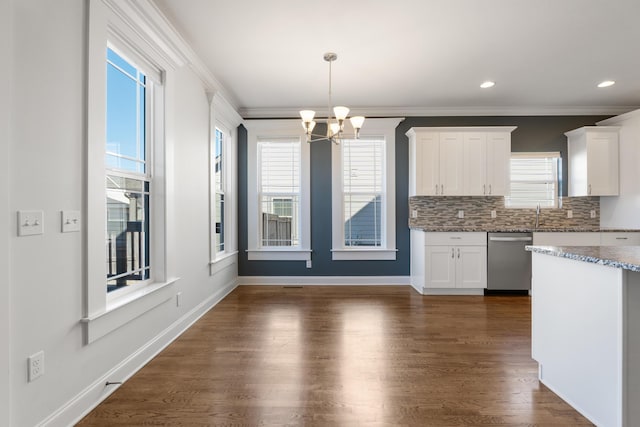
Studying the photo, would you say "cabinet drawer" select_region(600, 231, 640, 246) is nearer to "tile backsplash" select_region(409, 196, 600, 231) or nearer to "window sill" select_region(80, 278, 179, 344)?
"tile backsplash" select_region(409, 196, 600, 231)

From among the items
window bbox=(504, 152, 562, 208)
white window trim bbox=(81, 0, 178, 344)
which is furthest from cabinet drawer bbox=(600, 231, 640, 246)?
white window trim bbox=(81, 0, 178, 344)

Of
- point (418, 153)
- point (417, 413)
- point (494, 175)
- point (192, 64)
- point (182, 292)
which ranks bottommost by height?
point (417, 413)

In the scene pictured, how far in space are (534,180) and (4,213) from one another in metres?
5.86

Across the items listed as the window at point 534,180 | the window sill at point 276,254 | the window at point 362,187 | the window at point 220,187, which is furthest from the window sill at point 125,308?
the window at point 534,180

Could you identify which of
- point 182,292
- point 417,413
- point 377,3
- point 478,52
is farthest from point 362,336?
point 478,52

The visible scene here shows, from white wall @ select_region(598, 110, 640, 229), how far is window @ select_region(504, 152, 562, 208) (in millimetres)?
725

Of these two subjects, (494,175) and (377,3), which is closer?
(377,3)

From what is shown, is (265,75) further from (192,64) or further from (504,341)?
(504,341)

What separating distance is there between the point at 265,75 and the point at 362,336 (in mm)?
3044

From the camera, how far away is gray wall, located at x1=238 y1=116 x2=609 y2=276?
4867 millimetres

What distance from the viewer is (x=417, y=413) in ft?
5.95

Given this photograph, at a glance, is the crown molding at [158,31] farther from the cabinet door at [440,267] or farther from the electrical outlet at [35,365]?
the cabinet door at [440,267]

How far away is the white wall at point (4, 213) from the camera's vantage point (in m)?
1.32

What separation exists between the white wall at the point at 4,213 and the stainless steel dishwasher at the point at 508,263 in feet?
15.4
